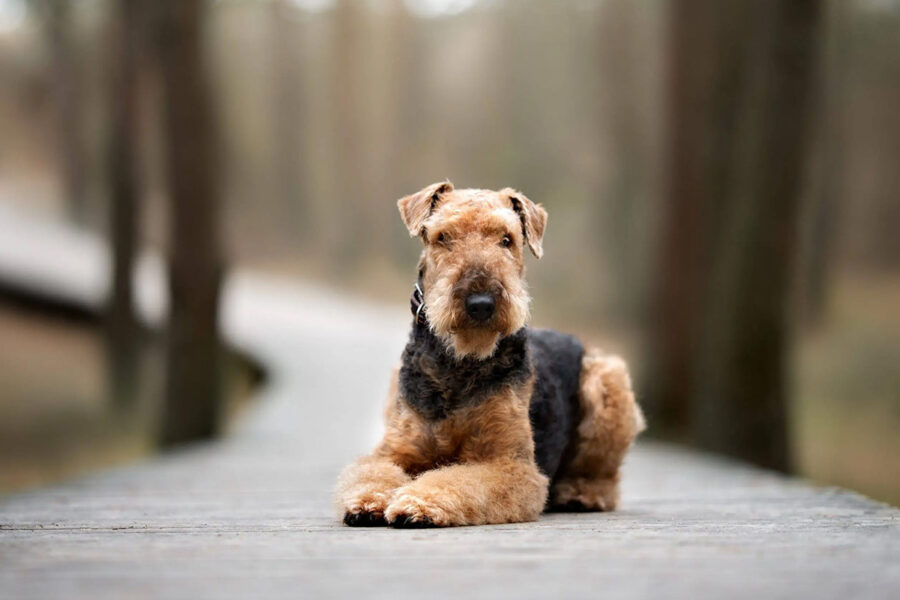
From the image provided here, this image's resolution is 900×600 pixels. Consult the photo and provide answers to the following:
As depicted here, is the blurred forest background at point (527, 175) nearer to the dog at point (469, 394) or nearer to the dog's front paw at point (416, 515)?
the dog at point (469, 394)

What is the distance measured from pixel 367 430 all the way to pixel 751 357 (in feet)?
12.3

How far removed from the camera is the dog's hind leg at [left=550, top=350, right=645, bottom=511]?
4516mm

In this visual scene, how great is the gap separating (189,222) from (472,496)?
266 inches

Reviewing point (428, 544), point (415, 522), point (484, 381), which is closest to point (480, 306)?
point (484, 381)

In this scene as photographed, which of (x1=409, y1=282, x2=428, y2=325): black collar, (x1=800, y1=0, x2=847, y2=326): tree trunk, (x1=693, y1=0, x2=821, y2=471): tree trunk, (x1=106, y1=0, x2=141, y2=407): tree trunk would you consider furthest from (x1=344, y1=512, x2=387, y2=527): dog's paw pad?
(x1=800, y1=0, x2=847, y2=326): tree trunk

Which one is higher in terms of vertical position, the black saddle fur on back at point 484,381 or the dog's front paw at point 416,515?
the black saddle fur on back at point 484,381

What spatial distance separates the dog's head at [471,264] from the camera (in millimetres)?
3637

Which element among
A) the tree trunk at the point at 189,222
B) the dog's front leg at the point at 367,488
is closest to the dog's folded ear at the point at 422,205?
the dog's front leg at the point at 367,488

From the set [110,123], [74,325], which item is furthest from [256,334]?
[110,123]

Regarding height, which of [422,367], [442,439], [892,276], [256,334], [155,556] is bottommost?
[155,556]

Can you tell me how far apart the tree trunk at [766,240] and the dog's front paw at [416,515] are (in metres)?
4.94

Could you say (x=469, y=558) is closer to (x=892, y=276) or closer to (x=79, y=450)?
(x=79, y=450)

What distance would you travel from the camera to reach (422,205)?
13.5 ft

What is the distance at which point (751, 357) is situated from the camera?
7973 mm
